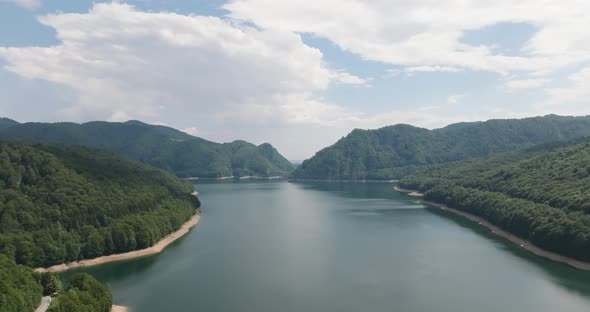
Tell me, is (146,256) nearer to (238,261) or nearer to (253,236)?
(238,261)

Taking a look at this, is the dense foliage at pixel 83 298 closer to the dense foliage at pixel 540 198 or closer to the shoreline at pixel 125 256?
the shoreline at pixel 125 256

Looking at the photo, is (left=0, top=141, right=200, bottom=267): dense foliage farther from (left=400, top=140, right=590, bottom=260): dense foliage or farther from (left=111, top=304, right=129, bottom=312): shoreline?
(left=400, top=140, right=590, bottom=260): dense foliage

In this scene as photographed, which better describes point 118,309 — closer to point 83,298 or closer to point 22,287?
point 83,298

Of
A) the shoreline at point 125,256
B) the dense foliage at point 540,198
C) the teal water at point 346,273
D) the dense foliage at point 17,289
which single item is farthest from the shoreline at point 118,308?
the dense foliage at point 540,198

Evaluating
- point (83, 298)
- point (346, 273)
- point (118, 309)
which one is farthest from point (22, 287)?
point (346, 273)

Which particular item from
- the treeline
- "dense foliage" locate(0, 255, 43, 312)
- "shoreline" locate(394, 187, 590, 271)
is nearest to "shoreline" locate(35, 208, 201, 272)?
the treeline

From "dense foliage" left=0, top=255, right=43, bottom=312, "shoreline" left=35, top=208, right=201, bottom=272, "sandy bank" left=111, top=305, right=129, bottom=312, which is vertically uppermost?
"dense foliage" left=0, top=255, right=43, bottom=312
